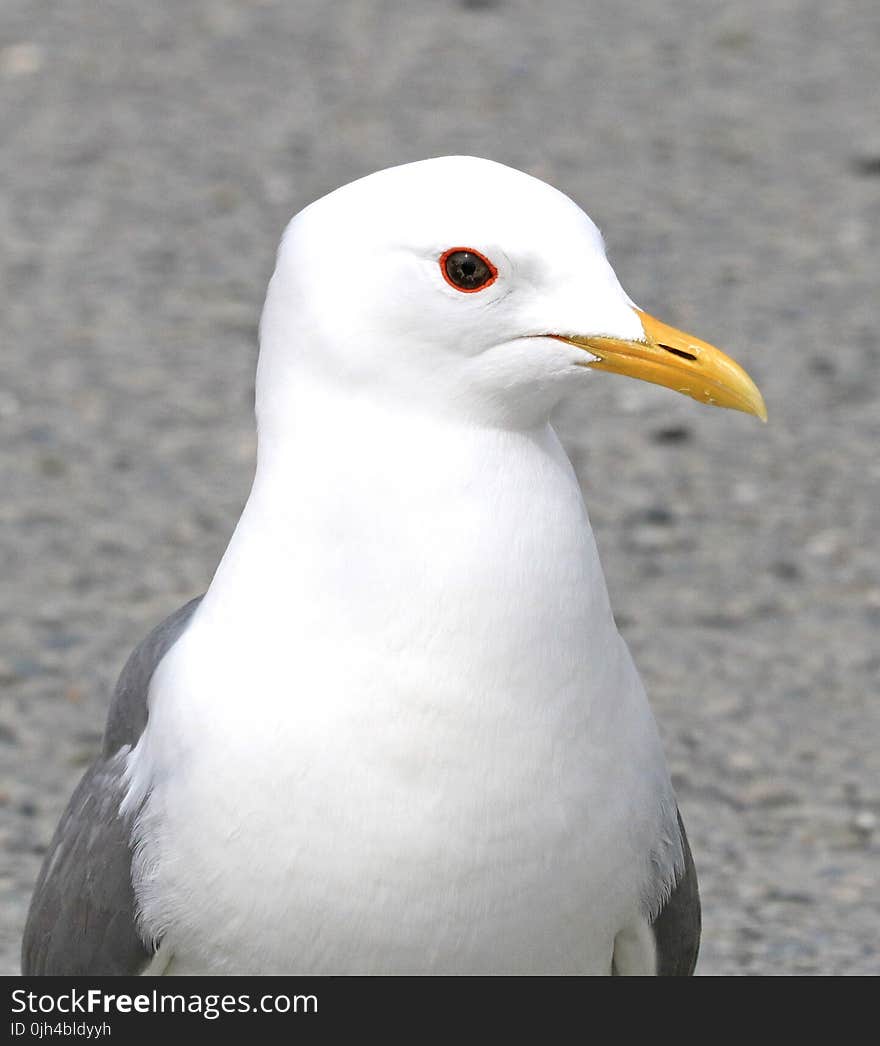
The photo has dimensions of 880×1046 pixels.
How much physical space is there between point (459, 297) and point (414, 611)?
0.46 metres

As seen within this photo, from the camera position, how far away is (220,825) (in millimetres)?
3072

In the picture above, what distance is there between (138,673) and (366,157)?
5.17 m

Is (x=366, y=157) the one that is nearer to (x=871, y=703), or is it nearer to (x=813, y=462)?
(x=813, y=462)

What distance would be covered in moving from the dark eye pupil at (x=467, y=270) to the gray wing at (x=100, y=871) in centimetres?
81

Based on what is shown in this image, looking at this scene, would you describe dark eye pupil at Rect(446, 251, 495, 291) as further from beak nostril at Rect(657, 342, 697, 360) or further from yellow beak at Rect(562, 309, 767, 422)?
beak nostril at Rect(657, 342, 697, 360)

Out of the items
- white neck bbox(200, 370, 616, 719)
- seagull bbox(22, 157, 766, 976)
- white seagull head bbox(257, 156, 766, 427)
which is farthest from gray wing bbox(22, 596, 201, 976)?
white seagull head bbox(257, 156, 766, 427)

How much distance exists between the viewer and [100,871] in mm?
3383

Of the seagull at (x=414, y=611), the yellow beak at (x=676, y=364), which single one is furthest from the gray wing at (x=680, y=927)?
the yellow beak at (x=676, y=364)

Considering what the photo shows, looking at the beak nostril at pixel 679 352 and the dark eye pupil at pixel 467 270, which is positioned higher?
the dark eye pupil at pixel 467 270

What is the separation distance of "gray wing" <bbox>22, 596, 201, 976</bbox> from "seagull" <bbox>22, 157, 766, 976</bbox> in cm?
19

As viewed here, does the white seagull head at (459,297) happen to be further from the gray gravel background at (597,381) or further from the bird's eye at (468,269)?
the gray gravel background at (597,381)

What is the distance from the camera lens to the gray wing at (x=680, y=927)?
343cm

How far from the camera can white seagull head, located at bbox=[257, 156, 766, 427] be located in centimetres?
296

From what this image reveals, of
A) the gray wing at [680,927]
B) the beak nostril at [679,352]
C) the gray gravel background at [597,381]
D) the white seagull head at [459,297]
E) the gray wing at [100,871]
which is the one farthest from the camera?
the gray gravel background at [597,381]
